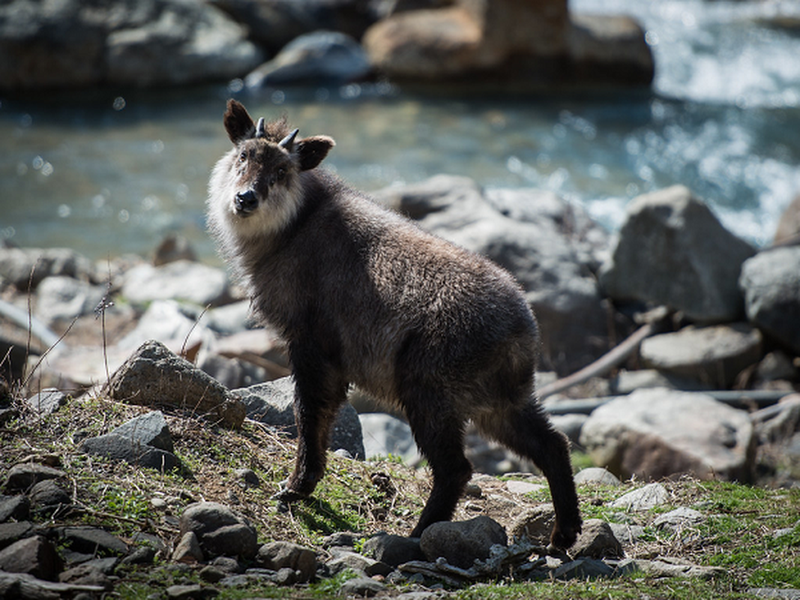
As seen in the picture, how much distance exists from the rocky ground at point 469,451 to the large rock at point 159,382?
15mm

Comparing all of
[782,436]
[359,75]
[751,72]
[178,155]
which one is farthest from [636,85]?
[782,436]

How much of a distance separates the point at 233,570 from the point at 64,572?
745 millimetres

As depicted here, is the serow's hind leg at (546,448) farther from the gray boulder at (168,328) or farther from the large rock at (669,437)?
the gray boulder at (168,328)

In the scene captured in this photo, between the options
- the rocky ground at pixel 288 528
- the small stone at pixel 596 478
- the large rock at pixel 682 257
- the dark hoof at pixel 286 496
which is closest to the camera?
the rocky ground at pixel 288 528

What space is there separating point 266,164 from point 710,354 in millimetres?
6526

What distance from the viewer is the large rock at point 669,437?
7305 millimetres

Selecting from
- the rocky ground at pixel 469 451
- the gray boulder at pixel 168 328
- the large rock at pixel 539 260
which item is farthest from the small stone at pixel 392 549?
the large rock at pixel 539 260

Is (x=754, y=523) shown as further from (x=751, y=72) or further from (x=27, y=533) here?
(x=751, y=72)

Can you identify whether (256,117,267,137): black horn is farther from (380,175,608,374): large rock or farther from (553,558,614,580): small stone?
(380,175,608,374): large rock

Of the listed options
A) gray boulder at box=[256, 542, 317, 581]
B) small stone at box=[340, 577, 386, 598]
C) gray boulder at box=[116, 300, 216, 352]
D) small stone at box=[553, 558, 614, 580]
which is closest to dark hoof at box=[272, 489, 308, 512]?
Answer: gray boulder at box=[256, 542, 317, 581]

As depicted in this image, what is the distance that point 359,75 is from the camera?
67.7ft

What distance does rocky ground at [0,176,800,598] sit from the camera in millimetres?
3902

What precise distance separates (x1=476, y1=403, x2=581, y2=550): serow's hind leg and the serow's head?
6.53 ft

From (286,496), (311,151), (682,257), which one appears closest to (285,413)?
(286,496)
